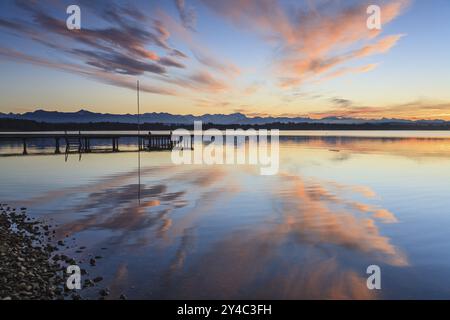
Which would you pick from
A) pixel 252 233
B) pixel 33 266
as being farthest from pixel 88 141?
pixel 33 266

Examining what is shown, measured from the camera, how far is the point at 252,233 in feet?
46.8

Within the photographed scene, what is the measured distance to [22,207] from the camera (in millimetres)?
18906

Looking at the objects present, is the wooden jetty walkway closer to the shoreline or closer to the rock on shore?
the shoreline

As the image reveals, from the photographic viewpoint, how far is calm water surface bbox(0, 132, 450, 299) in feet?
31.5

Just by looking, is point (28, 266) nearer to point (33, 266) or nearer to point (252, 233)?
point (33, 266)

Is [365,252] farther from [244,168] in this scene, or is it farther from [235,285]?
[244,168]

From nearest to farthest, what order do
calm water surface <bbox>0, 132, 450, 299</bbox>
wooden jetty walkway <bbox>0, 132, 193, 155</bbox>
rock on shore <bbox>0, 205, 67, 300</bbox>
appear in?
rock on shore <bbox>0, 205, 67, 300</bbox>, calm water surface <bbox>0, 132, 450, 299</bbox>, wooden jetty walkway <bbox>0, 132, 193, 155</bbox>

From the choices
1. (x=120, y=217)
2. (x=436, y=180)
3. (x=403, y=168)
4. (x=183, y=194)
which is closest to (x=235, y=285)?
(x=120, y=217)

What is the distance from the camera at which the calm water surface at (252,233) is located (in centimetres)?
960

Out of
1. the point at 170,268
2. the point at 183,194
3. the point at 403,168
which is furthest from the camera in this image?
the point at 403,168

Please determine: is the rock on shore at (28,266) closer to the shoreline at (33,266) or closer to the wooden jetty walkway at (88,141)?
the shoreline at (33,266)

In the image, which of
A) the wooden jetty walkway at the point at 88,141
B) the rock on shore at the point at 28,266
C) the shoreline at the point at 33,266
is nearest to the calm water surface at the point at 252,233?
the shoreline at the point at 33,266

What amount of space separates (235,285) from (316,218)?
28.0ft

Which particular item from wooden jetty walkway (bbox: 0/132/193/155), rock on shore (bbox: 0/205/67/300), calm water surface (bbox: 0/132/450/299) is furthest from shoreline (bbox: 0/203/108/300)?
wooden jetty walkway (bbox: 0/132/193/155)
